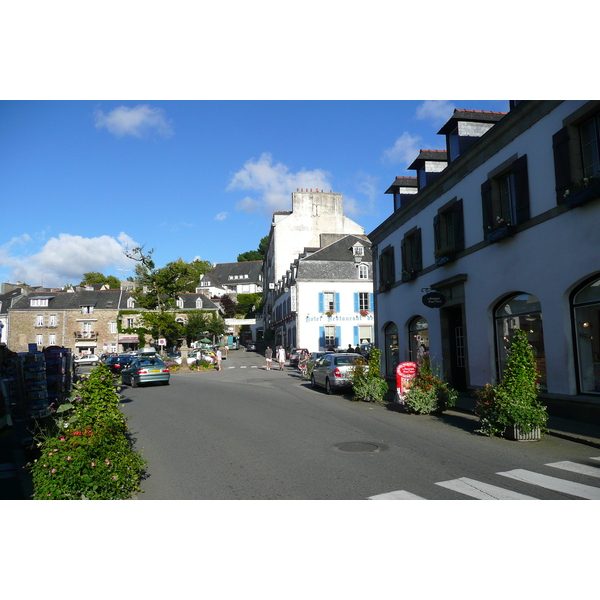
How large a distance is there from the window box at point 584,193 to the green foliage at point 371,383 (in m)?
7.36

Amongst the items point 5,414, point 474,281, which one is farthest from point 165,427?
point 474,281

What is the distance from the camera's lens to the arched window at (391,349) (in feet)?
74.1

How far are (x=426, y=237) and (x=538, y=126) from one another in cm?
722

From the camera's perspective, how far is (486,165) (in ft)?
47.2

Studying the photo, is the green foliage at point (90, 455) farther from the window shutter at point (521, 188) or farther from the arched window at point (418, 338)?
the arched window at point (418, 338)

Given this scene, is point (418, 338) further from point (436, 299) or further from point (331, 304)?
point (331, 304)

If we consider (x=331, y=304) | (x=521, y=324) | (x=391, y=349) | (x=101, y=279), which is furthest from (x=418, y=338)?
(x=101, y=279)

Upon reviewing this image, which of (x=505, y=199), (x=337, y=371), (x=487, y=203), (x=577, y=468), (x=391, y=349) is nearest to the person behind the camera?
(x=577, y=468)

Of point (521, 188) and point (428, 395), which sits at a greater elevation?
point (521, 188)

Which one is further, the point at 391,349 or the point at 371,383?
the point at 391,349

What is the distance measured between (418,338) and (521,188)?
8671mm

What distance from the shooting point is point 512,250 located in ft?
43.2
